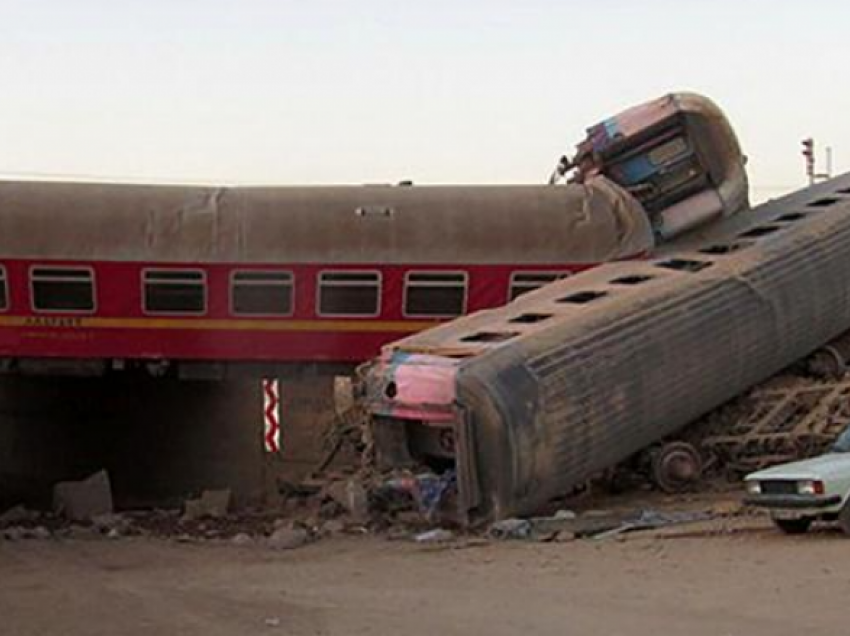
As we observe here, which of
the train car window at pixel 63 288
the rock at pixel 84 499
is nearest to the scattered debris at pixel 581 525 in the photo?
the rock at pixel 84 499

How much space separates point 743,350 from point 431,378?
4335 mm

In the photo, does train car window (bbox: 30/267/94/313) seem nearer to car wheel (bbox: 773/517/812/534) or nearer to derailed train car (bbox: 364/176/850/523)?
derailed train car (bbox: 364/176/850/523)

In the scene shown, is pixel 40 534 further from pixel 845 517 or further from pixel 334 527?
pixel 845 517

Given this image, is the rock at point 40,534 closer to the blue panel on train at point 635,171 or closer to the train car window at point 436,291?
the train car window at point 436,291

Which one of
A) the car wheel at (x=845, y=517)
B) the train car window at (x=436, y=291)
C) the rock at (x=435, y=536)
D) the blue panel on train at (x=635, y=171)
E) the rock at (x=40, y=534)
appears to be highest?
the blue panel on train at (x=635, y=171)

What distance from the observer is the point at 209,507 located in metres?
16.8

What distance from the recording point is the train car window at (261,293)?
59.8 ft

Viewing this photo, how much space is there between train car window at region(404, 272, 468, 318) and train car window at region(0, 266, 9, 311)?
4.88 meters

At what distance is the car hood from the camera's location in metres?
12.0

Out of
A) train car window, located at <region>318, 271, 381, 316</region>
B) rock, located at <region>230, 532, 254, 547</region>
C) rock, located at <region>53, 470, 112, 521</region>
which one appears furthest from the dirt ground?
→ train car window, located at <region>318, 271, 381, 316</region>

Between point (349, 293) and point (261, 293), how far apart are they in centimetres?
109

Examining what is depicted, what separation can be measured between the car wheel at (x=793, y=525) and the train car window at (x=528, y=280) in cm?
638

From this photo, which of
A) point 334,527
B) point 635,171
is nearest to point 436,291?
point 635,171

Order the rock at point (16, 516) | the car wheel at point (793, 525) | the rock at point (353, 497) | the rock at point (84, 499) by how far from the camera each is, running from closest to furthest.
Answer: the car wheel at point (793, 525), the rock at point (353, 497), the rock at point (16, 516), the rock at point (84, 499)
